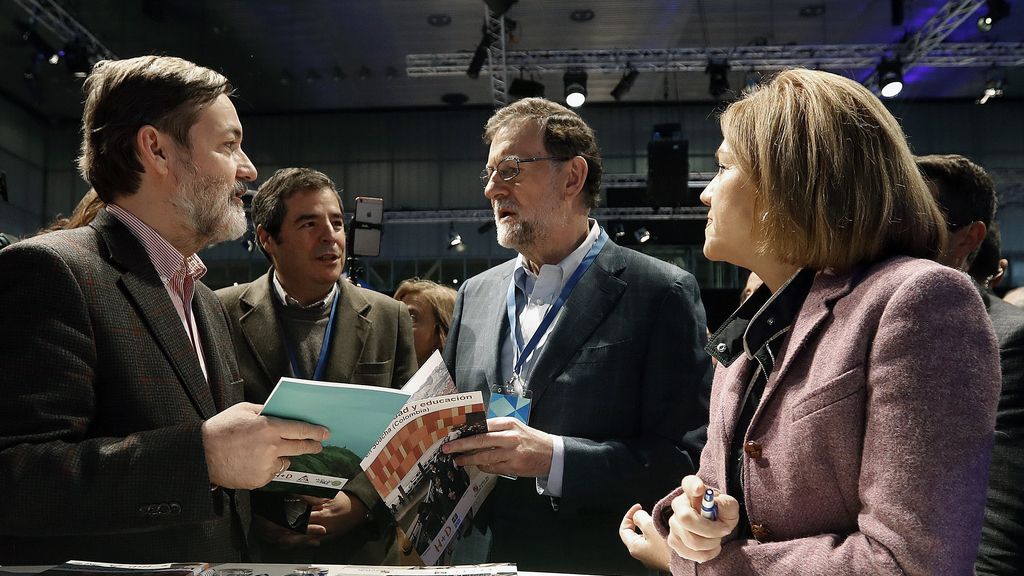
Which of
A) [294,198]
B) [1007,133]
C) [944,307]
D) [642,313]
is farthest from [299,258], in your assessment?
[1007,133]

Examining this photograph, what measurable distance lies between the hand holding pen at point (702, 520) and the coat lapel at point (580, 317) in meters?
0.87

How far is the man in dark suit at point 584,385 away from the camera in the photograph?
6.49 feet

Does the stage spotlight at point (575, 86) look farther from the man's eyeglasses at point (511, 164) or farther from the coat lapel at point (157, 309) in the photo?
the coat lapel at point (157, 309)

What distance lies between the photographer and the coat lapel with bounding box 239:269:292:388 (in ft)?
8.66

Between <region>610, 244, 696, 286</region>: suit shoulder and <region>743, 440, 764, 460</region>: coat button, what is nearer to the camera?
<region>743, 440, 764, 460</region>: coat button

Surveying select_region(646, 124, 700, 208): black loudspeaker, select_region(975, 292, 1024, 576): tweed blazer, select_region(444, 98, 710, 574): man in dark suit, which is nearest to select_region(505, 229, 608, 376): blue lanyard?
select_region(444, 98, 710, 574): man in dark suit

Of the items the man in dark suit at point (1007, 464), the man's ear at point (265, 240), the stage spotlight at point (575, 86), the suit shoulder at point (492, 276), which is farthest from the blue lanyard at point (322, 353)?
the stage spotlight at point (575, 86)

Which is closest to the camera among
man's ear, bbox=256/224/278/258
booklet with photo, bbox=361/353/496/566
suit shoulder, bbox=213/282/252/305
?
booklet with photo, bbox=361/353/496/566

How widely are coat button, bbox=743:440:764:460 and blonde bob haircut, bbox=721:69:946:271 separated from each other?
33cm

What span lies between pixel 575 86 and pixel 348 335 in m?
8.63

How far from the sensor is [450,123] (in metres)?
15.2

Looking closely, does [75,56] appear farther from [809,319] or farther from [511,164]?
[809,319]

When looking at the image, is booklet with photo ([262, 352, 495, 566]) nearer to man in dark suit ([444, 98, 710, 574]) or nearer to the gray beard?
man in dark suit ([444, 98, 710, 574])

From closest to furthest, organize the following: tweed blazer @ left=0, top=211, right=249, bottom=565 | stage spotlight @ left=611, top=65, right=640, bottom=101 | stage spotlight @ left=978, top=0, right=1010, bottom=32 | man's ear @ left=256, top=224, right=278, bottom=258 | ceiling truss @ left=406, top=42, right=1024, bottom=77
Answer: tweed blazer @ left=0, top=211, right=249, bottom=565, man's ear @ left=256, top=224, right=278, bottom=258, stage spotlight @ left=978, top=0, right=1010, bottom=32, ceiling truss @ left=406, top=42, right=1024, bottom=77, stage spotlight @ left=611, top=65, right=640, bottom=101
